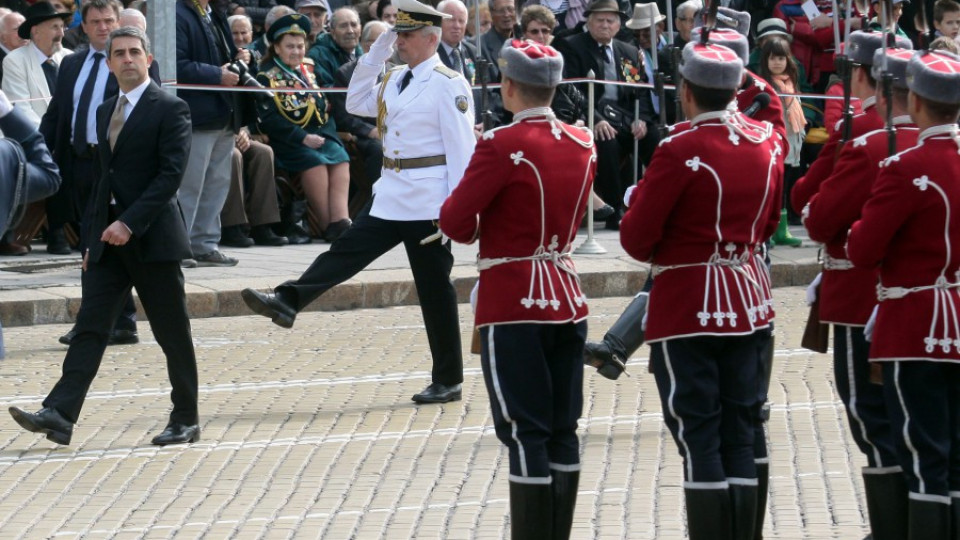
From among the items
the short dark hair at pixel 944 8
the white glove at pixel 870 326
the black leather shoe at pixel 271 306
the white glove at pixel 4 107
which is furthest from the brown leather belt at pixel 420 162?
the short dark hair at pixel 944 8

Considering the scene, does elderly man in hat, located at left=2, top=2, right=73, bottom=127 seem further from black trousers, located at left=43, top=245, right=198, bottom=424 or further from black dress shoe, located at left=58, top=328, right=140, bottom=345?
black trousers, located at left=43, top=245, right=198, bottom=424

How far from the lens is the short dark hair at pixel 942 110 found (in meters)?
5.86

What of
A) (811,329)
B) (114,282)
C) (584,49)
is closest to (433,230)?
(114,282)

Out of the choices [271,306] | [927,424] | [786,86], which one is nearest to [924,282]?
[927,424]

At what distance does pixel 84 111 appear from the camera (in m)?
11.8

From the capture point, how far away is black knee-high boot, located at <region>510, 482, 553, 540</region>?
20.4ft

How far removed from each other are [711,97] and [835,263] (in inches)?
34.9

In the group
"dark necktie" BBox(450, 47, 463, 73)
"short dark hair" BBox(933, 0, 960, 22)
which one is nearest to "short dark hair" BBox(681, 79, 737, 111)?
"dark necktie" BBox(450, 47, 463, 73)

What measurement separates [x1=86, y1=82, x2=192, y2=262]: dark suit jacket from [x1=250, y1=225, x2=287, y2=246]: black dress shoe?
6.98 m

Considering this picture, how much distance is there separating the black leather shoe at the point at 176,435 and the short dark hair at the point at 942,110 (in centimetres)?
401

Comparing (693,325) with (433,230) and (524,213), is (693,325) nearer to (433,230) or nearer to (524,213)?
(524,213)

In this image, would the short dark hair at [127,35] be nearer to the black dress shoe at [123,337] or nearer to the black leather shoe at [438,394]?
the black leather shoe at [438,394]

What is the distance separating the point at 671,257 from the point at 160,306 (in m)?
3.17

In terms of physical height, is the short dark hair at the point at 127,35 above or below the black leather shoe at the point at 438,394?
above
